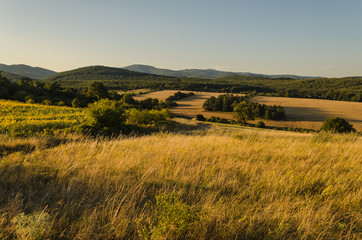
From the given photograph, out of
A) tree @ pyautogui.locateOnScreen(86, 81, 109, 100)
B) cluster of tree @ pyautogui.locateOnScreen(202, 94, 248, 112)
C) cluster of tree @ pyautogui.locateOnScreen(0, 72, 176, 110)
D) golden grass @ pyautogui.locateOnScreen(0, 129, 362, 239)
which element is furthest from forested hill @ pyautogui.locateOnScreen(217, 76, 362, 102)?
golden grass @ pyautogui.locateOnScreen(0, 129, 362, 239)

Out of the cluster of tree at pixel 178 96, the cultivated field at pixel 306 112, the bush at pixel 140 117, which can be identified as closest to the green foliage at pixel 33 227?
the bush at pixel 140 117

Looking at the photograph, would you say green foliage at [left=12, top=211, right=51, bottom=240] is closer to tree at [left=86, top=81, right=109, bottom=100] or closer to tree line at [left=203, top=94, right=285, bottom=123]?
tree at [left=86, top=81, right=109, bottom=100]

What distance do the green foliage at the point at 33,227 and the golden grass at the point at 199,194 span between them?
0.20 feet

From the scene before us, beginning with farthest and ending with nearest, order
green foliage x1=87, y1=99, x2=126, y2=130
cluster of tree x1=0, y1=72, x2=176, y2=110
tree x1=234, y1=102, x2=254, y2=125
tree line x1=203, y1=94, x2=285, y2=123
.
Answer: tree line x1=203, y1=94, x2=285, y2=123, tree x1=234, y1=102, x2=254, y2=125, cluster of tree x1=0, y1=72, x2=176, y2=110, green foliage x1=87, y1=99, x2=126, y2=130

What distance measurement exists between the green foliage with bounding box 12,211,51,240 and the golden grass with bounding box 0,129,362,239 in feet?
0.20

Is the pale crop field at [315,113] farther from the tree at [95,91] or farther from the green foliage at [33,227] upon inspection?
the green foliage at [33,227]

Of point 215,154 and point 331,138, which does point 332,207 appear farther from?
point 331,138

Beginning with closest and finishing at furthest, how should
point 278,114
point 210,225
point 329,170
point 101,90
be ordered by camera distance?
1. point 210,225
2. point 329,170
3. point 101,90
4. point 278,114

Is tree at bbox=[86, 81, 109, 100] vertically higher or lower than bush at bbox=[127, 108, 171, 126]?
higher

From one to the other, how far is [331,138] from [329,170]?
5.78 m

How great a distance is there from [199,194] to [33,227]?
83.2 inches

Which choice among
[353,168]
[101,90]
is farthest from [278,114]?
[353,168]

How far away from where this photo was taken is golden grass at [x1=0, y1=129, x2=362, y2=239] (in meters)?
2.24

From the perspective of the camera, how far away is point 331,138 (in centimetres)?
849
